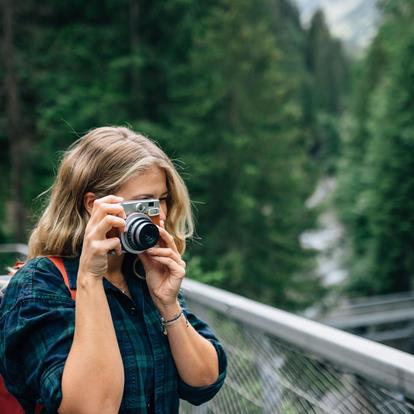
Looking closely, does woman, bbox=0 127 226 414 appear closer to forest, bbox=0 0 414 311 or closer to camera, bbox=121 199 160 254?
camera, bbox=121 199 160 254

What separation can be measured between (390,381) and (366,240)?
20084 millimetres

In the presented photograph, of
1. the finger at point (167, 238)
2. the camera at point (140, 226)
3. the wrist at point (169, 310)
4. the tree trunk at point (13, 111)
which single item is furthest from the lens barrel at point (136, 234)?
the tree trunk at point (13, 111)

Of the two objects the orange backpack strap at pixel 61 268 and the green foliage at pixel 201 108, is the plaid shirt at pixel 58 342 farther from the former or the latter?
the green foliage at pixel 201 108

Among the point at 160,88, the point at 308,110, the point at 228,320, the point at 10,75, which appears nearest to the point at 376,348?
the point at 228,320

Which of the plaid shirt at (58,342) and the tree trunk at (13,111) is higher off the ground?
the plaid shirt at (58,342)

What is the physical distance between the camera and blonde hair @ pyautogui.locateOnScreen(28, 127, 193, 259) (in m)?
1.58

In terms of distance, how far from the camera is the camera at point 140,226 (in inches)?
57.3

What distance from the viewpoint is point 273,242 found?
599 inches

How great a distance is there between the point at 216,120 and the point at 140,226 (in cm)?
1341

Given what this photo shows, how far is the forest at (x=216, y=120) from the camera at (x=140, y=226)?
6517mm

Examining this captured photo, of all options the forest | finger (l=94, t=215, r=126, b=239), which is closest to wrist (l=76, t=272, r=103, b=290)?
finger (l=94, t=215, r=126, b=239)

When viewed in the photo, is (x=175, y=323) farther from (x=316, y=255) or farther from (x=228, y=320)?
(x=316, y=255)

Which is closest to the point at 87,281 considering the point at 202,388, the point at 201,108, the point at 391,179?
the point at 202,388

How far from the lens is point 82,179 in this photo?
5.24 feet
